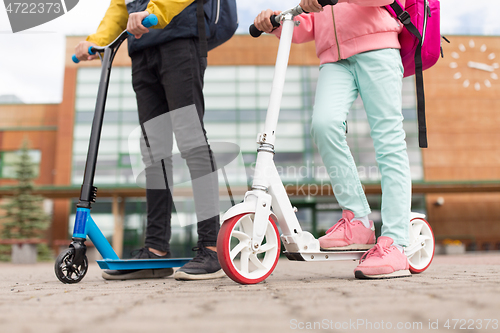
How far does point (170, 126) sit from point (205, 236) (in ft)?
2.76

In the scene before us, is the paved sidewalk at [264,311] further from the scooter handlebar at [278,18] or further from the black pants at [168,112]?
the scooter handlebar at [278,18]

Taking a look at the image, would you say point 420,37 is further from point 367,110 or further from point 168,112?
point 168,112

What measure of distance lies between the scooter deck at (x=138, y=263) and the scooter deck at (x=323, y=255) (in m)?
0.74

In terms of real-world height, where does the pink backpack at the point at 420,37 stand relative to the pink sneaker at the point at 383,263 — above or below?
above

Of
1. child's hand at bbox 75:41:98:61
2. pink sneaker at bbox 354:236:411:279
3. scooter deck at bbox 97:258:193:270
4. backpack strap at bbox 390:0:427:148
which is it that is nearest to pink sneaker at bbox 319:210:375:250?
pink sneaker at bbox 354:236:411:279

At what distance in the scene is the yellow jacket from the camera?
218 centimetres

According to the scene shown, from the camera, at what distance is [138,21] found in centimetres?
212

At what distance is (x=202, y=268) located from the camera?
206cm

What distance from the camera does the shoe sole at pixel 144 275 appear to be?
235cm

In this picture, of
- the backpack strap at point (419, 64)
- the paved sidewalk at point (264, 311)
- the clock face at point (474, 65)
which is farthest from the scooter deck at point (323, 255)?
the clock face at point (474, 65)

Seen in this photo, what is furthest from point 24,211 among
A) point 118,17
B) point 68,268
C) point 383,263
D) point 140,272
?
point 383,263

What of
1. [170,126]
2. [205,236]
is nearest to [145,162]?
[170,126]

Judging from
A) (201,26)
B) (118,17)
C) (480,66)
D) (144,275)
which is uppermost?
(480,66)

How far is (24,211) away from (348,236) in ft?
59.6
